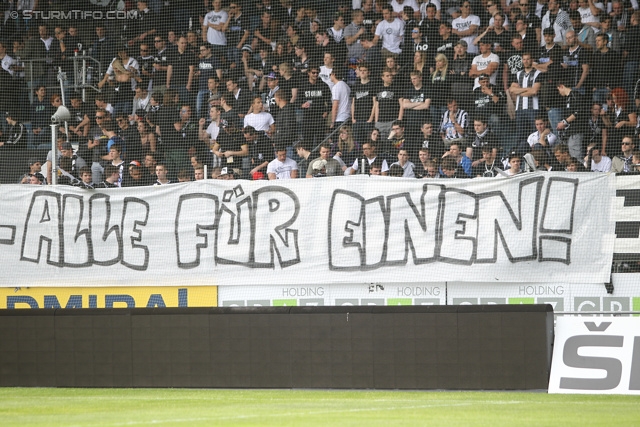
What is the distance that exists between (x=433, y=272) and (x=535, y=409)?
10.9 ft

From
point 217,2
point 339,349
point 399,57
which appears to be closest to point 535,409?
point 339,349

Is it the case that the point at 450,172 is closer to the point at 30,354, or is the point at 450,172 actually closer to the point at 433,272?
the point at 433,272

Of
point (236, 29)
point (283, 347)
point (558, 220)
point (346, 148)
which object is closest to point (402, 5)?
point (236, 29)

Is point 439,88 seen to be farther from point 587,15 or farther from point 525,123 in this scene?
point 587,15

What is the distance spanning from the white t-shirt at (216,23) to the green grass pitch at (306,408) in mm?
8489

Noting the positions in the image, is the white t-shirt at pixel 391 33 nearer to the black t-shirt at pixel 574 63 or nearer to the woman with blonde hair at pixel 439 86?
the woman with blonde hair at pixel 439 86

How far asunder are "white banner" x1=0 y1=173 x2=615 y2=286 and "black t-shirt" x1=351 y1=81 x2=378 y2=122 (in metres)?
3.58

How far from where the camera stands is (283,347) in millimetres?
11906

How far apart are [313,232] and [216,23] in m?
7.38

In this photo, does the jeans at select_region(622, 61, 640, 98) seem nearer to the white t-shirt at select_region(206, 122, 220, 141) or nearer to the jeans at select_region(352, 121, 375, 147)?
the jeans at select_region(352, 121, 375, 147)

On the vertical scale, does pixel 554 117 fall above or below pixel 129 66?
below

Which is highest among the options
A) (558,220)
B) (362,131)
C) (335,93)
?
(335,93)

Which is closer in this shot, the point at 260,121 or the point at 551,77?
the point at 551,77

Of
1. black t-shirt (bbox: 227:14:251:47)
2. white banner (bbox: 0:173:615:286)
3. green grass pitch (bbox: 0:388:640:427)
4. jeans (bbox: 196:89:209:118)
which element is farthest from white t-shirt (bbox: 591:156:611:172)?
black t-shirt (bbox: 227:14:251:47)
